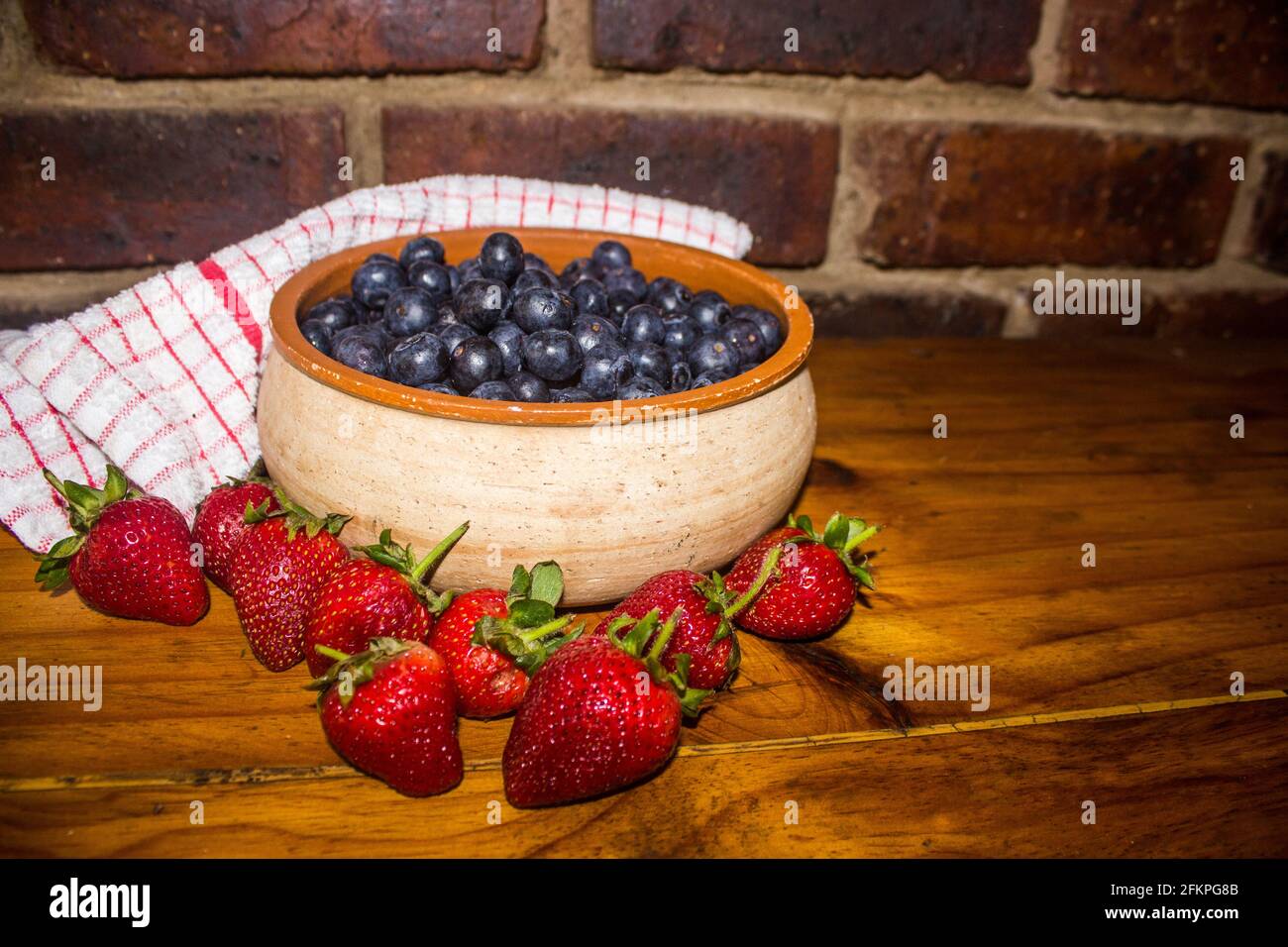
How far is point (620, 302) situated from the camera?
2.72ft

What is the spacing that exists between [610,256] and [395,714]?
0.47m

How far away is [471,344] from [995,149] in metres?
0.76

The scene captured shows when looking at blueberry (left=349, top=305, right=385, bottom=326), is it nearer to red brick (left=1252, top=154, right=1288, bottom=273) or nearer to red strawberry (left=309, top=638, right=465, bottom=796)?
red strawberry (left=309, top=638, right=465, bottom=796)

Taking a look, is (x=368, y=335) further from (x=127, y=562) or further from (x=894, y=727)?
(x=894, y=727)

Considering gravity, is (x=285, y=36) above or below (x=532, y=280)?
above

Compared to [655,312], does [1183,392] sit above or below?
below

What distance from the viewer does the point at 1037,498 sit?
0.88 m

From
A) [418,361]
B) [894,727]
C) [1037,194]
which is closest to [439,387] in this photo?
[418,361]

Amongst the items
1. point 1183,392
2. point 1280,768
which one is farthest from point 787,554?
point 1183,392

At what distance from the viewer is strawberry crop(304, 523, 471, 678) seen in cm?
58

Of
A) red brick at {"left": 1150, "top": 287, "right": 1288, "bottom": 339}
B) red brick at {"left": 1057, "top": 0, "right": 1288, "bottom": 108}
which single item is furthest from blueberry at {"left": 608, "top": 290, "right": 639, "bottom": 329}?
red brick at {"left": 1150, "top": 287, "right": 1288, "bottom": 339}

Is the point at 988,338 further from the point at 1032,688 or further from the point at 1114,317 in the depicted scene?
the point at 1032,688

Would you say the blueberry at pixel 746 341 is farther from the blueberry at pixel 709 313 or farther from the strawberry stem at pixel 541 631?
the strawberry stem at pixel 541 631

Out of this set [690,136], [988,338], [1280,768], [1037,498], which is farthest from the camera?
[988,338]
